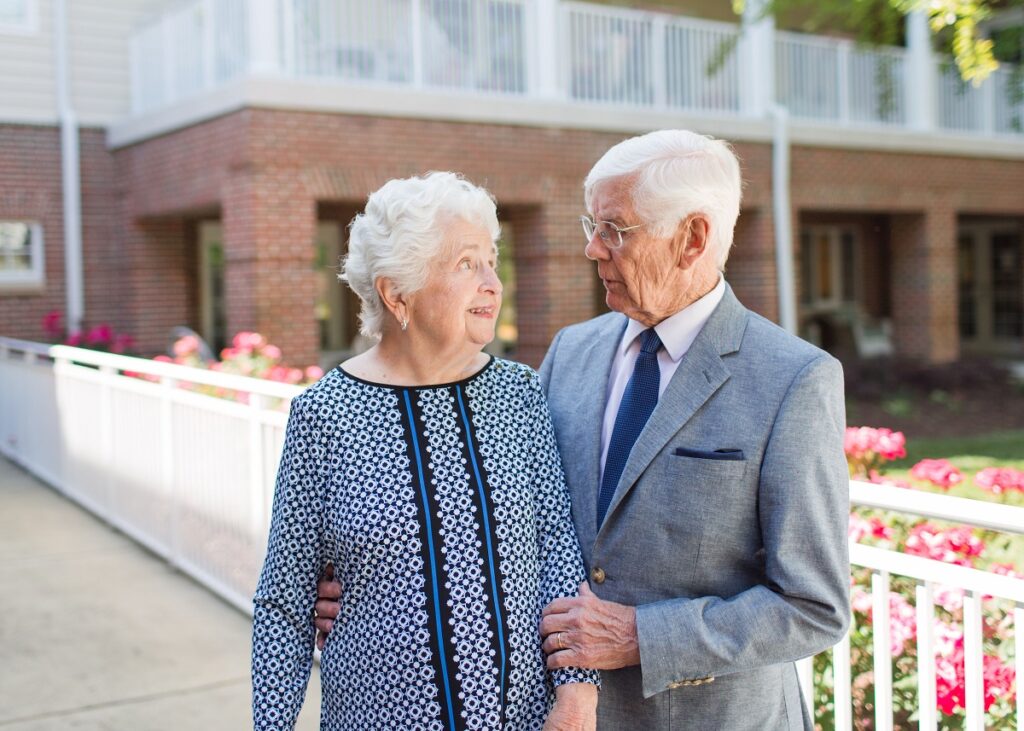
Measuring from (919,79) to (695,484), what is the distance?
14796mm

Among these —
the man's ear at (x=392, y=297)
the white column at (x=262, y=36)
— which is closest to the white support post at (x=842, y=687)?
the man's ear at (x=392, y=297)

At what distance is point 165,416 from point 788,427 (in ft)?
16.9

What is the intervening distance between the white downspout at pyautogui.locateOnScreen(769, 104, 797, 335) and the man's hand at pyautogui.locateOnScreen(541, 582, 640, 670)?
469 inches

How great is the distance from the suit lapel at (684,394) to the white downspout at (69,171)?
12.0 m

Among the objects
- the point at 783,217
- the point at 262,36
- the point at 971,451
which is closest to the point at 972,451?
the point at 971,451

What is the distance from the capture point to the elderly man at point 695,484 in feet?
6.40

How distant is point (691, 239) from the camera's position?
83.2 inches

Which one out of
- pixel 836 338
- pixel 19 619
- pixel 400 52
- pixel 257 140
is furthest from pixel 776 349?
pixel 836 338

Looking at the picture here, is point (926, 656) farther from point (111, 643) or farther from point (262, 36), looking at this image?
point (262, 36)

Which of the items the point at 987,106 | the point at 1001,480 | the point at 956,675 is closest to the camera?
the point at 956,675

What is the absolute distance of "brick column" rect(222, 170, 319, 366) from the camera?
10.3m

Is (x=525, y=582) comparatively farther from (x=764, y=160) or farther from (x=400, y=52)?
(x=764, y=160)

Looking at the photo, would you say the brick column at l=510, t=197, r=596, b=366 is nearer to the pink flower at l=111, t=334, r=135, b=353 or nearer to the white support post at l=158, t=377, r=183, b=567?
the pink flower at l=111, t=334, r=135, b=353

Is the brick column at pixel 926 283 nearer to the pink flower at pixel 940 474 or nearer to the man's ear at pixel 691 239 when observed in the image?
the pink flower at pixel 940 474
